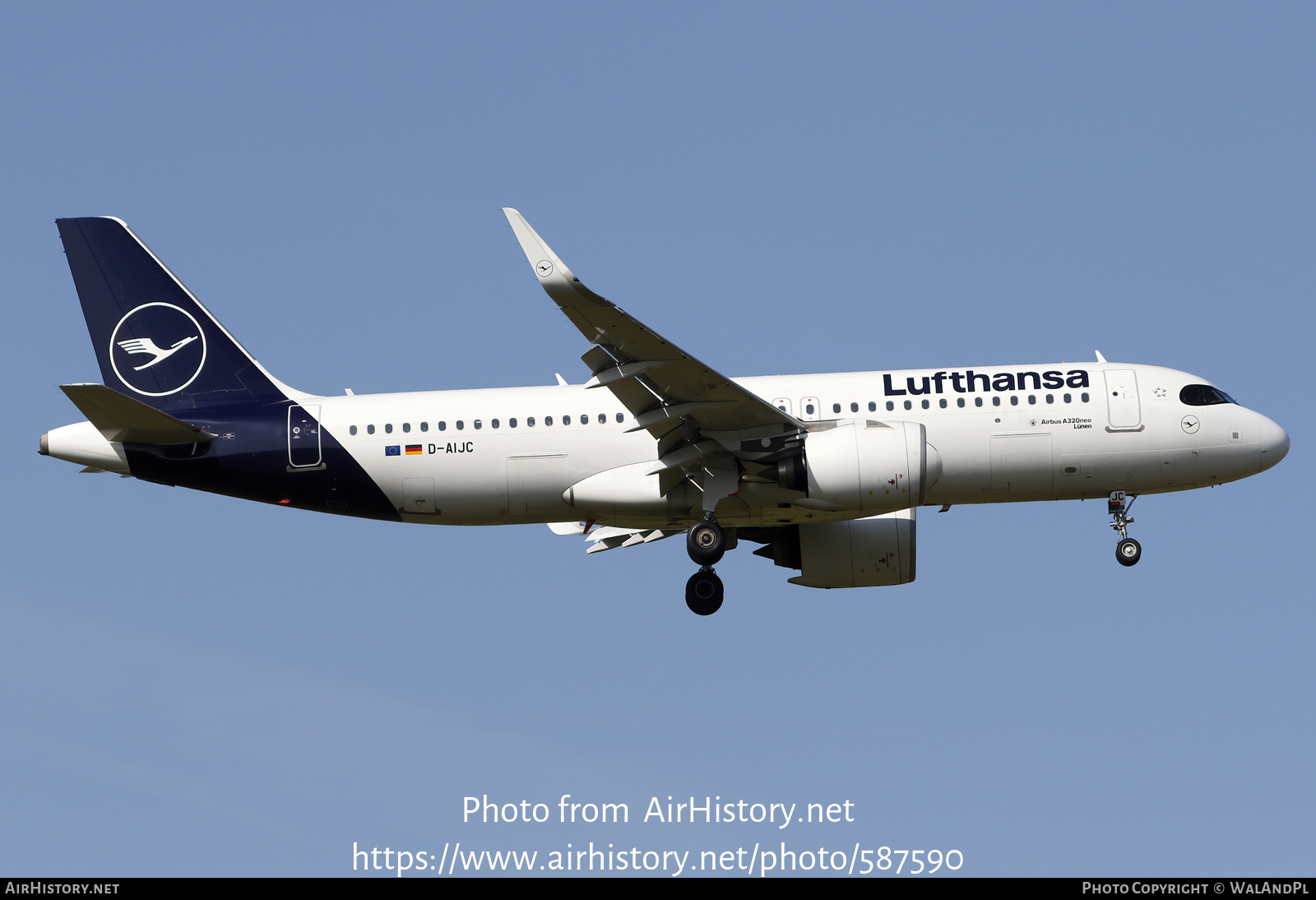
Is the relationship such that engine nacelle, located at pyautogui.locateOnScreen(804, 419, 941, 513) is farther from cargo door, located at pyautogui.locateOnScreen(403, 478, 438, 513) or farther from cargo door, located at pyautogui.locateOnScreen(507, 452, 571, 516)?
cargo door, located at pyautogui.locateOnScreen(403, 478, 438, 513)

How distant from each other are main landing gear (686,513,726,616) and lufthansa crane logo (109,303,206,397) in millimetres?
11977

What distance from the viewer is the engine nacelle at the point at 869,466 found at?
1214 inches

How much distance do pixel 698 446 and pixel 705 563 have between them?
2653 mm

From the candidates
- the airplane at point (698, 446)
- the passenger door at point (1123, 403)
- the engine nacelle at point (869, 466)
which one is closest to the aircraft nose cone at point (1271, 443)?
the airplane at point (698, 446)

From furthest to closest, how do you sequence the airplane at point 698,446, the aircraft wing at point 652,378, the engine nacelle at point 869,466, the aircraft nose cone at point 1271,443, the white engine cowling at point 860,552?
the white engine cowling at point 860,552 → the aircraft nose cone at point 1271,443 → the airplane at point 698,446 → the engine nacelle at point 869,466 → the aircraft wing at point 652,378

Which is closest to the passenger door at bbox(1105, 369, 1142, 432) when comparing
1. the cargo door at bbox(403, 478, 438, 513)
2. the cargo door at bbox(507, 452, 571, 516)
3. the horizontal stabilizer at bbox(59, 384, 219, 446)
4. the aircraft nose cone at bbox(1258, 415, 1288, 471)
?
the aircraft nose cone at bbox(1258, 415, 1288, 471)

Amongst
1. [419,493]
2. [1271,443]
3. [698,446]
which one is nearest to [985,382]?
[698,446]

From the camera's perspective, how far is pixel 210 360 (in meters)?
34.7

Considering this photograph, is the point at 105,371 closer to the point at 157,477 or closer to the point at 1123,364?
the point at 157,477

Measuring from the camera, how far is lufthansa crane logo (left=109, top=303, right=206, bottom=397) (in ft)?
113

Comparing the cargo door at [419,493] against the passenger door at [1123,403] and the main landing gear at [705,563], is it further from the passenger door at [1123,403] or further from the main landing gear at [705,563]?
the passenger door at [1123,403]

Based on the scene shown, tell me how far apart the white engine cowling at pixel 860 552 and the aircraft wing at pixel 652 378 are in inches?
199

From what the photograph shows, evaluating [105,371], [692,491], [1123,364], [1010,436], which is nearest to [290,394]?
[105,371]

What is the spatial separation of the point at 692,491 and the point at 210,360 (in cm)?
1145
